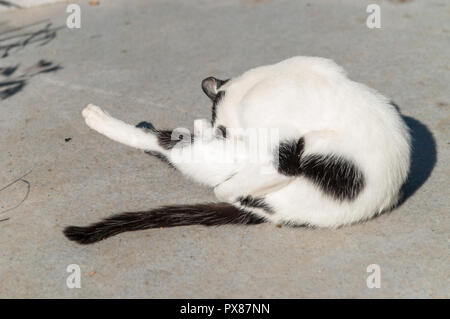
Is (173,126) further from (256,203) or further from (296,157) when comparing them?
(296,157)

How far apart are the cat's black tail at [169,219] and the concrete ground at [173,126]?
0.05 meters

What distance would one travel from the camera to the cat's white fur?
2432mm

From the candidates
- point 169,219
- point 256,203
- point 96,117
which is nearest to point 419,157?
point 256,203

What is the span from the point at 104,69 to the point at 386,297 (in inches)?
119

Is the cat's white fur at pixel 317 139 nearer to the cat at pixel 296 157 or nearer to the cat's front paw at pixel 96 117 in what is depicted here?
the cat at pixel 296 157

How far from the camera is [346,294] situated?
7.48ft

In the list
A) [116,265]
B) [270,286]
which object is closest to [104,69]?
[116,265]

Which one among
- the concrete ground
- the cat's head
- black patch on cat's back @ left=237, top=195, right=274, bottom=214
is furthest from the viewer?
the cat's head

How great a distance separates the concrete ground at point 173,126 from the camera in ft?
7.89

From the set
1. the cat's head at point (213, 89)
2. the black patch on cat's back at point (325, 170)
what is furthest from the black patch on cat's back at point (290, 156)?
the cat's head at point (213, 89)

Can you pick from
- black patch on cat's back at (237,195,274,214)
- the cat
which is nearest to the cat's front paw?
the cat

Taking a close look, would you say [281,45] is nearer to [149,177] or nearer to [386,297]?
[149,177]

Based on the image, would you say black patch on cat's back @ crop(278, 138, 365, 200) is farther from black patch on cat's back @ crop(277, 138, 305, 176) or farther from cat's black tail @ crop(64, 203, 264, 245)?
cat's black tail @ crop(64, 203, 264, 245)

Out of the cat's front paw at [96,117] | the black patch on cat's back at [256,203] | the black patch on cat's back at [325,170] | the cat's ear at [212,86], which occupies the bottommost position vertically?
the black patch on cat's back at [256,203]
